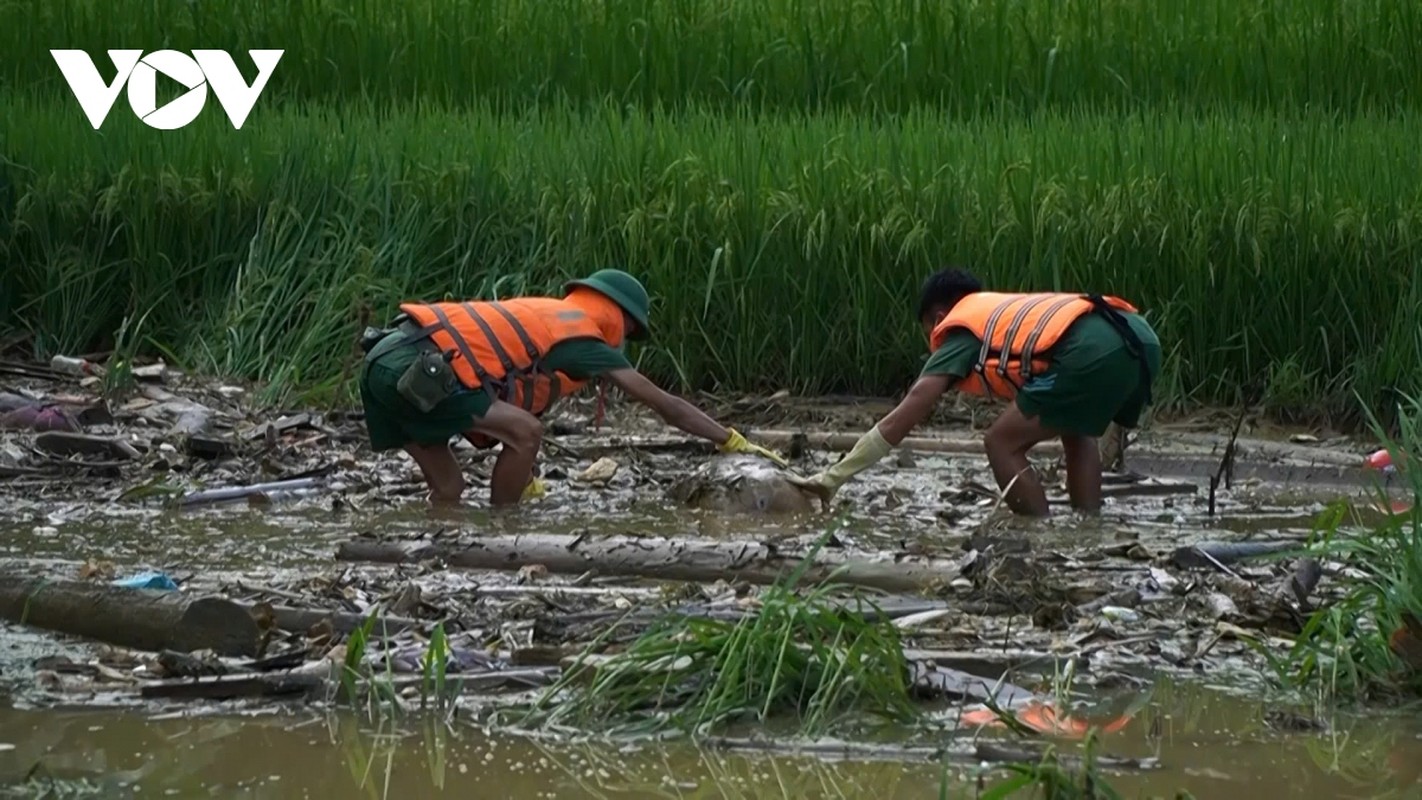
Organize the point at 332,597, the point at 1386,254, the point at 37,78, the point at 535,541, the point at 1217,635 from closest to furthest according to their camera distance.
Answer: the point at 1217,635 < the point at 332,597 < the point at 535,541 < the point at 1386,254 < the point at 37,78

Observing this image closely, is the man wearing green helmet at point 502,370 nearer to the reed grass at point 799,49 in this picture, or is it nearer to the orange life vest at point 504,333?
the orange life vest at point 504,333

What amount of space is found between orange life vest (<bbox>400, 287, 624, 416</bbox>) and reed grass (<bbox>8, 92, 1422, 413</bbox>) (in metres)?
1.71

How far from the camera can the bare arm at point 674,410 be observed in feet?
23.6

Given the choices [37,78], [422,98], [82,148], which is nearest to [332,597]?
[82,148]

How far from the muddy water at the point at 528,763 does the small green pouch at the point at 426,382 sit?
2915 millimetres

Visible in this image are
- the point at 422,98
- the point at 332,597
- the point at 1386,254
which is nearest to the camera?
the point at 332,597

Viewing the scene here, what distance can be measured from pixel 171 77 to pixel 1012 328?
7047 millimetres

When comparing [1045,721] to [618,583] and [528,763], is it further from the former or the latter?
[618,583]

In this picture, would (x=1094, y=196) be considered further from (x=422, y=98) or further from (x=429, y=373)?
(x=422, y=98)

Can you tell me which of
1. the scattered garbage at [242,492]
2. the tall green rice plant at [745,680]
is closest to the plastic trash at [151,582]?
the tall green rice plant at [745,680]

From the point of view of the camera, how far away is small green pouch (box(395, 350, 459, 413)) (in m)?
7.09

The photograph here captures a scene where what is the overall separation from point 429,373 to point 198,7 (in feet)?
22.6

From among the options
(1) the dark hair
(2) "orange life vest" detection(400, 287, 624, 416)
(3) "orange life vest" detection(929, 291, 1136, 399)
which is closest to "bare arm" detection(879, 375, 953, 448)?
(3) "orange life vest" detection(929, 291, 1136, 399)

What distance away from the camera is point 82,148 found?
1037cm
